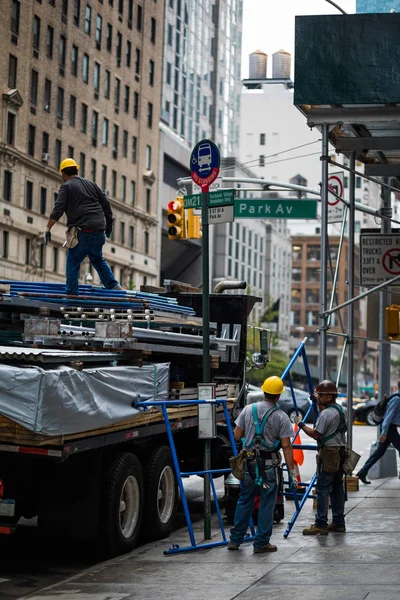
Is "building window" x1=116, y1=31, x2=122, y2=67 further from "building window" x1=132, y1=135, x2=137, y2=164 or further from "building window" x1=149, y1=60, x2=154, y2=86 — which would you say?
"building window" x1=149, y1=60, x2=154, y2=86

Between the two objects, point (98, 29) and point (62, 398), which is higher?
point (98, 29)

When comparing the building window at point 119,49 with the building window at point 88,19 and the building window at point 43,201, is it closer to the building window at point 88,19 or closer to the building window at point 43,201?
the building window at point 88,19

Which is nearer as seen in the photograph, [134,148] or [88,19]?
[88,19]

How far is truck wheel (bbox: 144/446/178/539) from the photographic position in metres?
12.9

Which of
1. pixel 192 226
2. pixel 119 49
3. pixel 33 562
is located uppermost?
pixel 119 49

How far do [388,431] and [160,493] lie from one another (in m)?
6.73

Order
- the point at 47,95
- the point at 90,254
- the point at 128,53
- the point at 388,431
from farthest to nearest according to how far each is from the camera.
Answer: the point at 128,53
the point at 47,95
the point at 388,431
the point at 90,254

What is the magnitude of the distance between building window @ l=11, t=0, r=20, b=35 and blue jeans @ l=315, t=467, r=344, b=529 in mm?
48489

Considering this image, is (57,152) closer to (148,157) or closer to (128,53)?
(128,53)

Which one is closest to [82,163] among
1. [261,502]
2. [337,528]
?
[337,528]

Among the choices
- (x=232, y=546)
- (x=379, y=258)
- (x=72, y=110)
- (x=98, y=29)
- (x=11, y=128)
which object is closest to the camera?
(x=232, y=546)

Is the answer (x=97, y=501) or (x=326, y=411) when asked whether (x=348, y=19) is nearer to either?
(x=326, y=411)

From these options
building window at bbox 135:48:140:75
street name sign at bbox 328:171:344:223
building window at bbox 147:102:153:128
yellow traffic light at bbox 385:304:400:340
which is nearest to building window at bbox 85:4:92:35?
building window at bbox 135:48:140:75

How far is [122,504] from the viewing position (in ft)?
39.4
